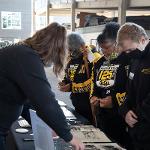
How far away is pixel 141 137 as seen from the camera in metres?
1.91

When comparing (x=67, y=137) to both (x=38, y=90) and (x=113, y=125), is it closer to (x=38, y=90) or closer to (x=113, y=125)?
(x=38, y=90)

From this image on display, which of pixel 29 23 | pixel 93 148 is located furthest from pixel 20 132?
pixel 29 23

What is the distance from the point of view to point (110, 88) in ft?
8.32

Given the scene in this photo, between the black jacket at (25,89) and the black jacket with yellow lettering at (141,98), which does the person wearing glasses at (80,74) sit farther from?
the black jacket at (25,89)

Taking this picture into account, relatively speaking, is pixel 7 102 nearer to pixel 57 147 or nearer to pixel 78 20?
pixel 57 147

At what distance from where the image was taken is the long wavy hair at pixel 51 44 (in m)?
1.65

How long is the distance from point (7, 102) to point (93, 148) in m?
0.48

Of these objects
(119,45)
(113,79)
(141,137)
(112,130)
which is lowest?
(112,130)

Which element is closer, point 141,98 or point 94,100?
point 141,98

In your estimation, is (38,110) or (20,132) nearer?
(38,110)

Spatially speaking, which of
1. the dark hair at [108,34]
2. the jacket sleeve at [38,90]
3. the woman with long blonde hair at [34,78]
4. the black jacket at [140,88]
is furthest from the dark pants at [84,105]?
the jacket sleeve at [38,90]

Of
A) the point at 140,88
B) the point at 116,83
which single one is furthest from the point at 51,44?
the point at 116,83

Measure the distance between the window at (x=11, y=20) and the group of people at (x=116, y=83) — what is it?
11.8m

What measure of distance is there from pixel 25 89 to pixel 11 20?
14.1 m
